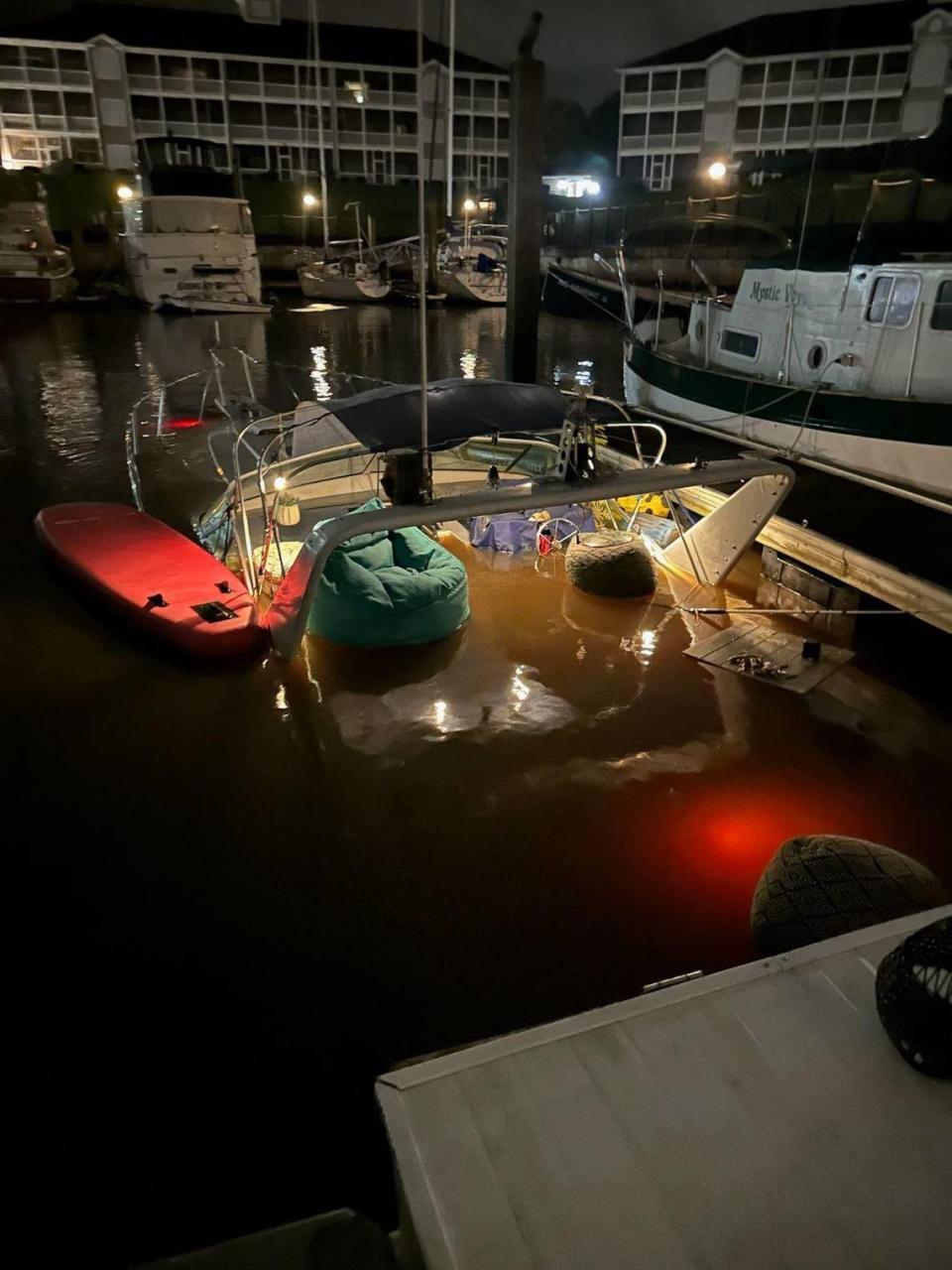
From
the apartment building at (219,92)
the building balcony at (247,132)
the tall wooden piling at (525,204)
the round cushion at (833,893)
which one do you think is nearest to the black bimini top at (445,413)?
the round cushion at (833,893)

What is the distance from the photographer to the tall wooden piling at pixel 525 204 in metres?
12.0

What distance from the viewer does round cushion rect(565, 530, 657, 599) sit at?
334 inches

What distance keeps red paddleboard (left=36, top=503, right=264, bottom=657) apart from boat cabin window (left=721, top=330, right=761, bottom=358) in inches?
402

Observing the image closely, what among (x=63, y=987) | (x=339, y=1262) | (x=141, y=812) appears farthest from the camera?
(x=141, y=812)

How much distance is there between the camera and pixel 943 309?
11.0 m

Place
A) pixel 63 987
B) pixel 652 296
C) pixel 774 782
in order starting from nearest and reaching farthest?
pixel 63 987 < pixel 774 782 < pixel 652 296

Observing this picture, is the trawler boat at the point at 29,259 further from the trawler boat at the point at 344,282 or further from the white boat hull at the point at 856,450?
the white boat hull at the point at 856,450

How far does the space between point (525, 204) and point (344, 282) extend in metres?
27.0

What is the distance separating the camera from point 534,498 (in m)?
6.00

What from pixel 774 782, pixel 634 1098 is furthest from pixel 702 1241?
pixel 774 782

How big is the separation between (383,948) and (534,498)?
3.36 m

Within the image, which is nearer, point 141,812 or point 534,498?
point 141,812

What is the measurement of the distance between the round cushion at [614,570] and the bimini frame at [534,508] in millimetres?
869

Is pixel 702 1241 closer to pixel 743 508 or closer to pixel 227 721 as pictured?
pixel 227 721
